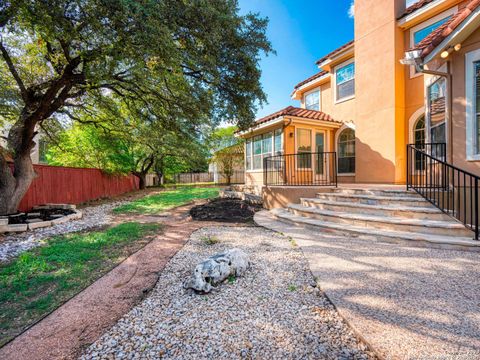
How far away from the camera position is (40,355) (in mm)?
1895

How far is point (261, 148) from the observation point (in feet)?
38.1

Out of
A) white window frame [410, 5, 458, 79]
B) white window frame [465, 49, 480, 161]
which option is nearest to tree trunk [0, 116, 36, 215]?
white window frame [465, 49, 480, 161]

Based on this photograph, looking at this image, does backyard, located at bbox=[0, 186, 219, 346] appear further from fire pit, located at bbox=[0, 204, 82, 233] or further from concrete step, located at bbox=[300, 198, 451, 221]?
concrete step, located at bbox=[300, 198, 451, 221]

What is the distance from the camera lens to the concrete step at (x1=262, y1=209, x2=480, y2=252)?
13.1 ft

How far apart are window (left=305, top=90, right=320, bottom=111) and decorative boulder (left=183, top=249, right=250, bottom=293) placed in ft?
36.0

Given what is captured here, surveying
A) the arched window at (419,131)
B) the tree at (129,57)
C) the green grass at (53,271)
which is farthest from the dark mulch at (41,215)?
the arched window at (419,131)

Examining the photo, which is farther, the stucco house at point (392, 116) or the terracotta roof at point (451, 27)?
the stucco house at point (392, 116)

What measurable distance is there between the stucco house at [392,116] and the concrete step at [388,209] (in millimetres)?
147

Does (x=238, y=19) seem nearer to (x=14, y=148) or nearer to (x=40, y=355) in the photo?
(x=40, y=355)

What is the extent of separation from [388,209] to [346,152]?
18.7ft

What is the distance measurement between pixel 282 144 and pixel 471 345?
28.7 ft

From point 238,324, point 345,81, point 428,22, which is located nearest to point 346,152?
point 345,81

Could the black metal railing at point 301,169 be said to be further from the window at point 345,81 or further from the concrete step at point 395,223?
the concrete step at point 395,223

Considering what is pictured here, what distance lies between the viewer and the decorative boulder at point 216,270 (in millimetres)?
2914
